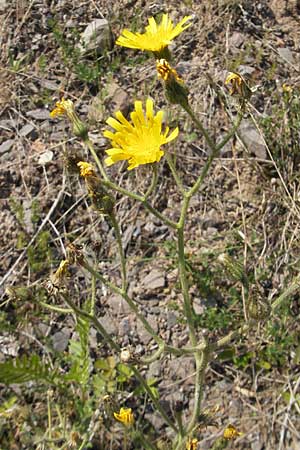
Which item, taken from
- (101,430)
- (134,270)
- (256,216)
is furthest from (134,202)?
(101,430)

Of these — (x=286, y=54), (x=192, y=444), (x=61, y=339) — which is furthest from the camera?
(x=286, y=54)

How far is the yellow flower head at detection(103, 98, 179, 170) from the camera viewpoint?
2.22 metres

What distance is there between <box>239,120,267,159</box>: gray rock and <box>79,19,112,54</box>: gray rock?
41.8 inches

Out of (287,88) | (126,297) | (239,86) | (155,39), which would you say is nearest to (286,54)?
(287,88)

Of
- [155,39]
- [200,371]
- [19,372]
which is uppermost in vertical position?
[155,39]

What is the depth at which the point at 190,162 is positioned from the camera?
3.54 m

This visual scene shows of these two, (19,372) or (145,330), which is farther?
(145,330)

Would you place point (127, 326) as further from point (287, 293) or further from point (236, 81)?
point (236, 81)

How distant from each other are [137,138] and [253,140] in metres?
1.26

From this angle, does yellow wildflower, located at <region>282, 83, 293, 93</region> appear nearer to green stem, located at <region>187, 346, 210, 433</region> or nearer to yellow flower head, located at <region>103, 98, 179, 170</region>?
yellow flower head, located at <region>103, 98, 179, 170</region>

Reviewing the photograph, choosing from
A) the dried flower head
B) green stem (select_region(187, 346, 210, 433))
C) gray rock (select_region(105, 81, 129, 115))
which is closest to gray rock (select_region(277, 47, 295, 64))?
gray rock (select_region(105, 81, 129, 115))

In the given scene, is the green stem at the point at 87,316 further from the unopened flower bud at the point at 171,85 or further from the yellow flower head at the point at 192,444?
the unopened flower bud at the point at 171,85

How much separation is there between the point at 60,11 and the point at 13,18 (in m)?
0.32

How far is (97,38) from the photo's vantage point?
3.85 metres
